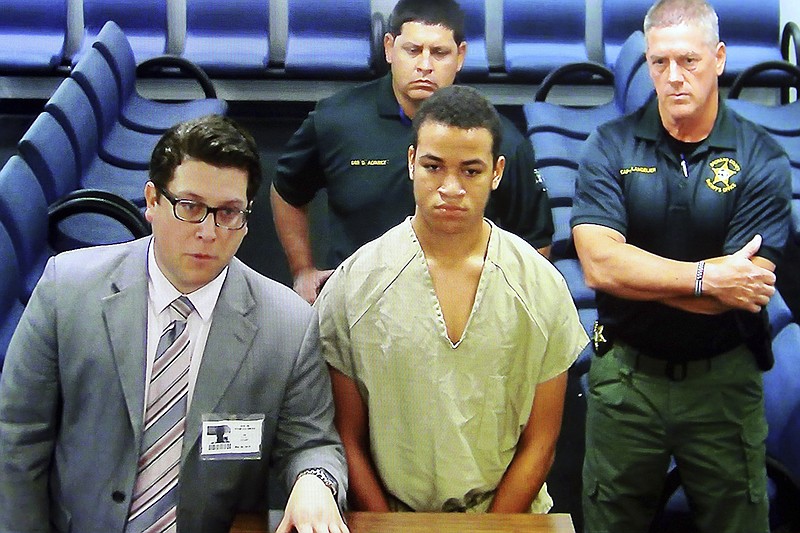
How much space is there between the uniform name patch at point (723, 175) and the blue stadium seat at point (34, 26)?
3200 mm

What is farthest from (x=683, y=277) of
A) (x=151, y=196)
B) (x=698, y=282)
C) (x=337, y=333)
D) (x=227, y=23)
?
(x=227, y=23)

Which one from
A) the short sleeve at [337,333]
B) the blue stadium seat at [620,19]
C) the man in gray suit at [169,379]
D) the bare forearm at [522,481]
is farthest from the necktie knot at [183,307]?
the blue stadium seat at [620,19]

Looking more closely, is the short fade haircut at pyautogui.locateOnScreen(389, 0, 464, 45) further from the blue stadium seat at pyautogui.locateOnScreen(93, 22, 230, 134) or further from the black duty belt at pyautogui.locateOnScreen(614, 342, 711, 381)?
the blue stadium seat at pyautogui.locateOnScreen(93, 22, 230, 134)

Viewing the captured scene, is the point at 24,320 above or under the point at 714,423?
above

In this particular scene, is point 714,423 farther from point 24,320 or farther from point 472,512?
point 24,320

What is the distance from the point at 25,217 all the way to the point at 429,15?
134 centimetres

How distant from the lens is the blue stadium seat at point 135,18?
437 cm

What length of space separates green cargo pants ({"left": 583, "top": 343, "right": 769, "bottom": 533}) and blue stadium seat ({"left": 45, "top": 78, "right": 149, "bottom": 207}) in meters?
1.89

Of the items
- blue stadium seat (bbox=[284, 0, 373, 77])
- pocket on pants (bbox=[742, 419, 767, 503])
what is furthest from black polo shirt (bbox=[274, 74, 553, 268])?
blue stadium seat (bbox=[284, 0, 373, 77])

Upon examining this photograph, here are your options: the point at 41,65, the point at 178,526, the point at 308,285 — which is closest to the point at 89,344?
the point at 178,526

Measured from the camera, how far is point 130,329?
1617 mm

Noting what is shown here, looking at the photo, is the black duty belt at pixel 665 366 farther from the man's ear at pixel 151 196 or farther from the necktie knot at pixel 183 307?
the man's ear at pixel 151 196

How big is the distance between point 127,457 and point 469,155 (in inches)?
32.8

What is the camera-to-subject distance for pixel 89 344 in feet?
5.22
